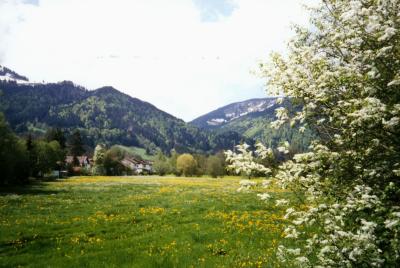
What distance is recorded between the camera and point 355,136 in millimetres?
7094

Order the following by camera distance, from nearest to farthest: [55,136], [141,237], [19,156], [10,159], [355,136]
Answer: [355,136] → [141,237] → [10,159] → [19,156] → [55,136]

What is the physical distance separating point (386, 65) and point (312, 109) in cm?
212

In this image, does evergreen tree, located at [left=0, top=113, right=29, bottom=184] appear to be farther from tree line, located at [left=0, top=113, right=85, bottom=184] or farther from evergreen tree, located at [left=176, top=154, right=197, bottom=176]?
evergreen tree, located at [left=176, top=154, right=197, bottom=176]

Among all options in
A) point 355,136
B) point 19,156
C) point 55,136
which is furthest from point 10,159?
point 55,136

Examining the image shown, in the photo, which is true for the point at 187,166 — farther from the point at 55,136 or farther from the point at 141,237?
the point at 141,237

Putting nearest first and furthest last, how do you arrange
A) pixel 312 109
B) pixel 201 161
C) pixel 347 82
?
pixel 347 82 < pixel 312 109 < pixel 201 161

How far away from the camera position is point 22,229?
68.9 feet

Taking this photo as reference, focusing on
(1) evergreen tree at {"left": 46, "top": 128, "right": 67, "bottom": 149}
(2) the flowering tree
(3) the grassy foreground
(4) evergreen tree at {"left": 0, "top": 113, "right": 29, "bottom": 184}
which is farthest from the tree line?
(2) the flowering tree

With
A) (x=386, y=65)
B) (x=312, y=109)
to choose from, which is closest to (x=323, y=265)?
(x=312, y=109)

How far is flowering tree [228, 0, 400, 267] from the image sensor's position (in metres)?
6.37

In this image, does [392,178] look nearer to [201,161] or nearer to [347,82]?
[347,82]

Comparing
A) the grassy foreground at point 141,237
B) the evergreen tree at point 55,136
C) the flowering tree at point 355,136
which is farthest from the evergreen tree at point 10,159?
the evergreen tree at point 55,136

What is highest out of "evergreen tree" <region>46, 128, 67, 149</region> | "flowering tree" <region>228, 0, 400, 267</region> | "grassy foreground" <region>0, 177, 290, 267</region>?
"evergreen tree" <region>46, 128, 67, 149</region>

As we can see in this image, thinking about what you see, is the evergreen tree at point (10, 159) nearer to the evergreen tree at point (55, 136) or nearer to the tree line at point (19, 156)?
the tree line at point (19, 156)
